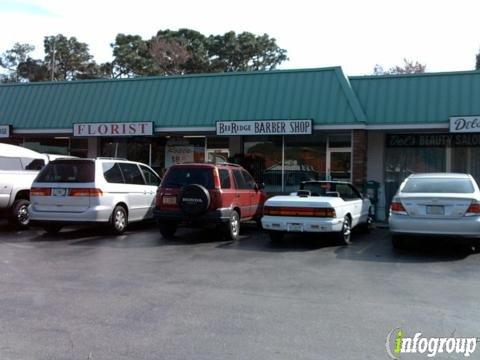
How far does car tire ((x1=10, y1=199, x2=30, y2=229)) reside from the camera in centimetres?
1395

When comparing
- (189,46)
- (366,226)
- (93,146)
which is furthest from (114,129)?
(189,46)

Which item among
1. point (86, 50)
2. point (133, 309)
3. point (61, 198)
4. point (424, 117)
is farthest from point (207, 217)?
point (86, 50)

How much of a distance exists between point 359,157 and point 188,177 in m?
6.41

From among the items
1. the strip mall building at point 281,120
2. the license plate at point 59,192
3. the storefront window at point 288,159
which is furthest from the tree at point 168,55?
the license plate at point 59,192

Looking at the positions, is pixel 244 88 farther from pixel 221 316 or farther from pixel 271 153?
pixel 221 316

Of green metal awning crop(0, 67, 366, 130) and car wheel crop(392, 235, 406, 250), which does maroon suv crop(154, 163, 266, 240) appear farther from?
green metal awning crop(0, 67, 366, 130)

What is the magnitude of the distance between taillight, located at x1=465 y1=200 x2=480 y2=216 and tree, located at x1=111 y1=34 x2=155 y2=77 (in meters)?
53.5

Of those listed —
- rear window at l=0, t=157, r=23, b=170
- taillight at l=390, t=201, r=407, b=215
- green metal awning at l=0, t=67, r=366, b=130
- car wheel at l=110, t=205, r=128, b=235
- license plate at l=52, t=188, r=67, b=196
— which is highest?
green metal awning at l=0, t=67, r=366, b=130

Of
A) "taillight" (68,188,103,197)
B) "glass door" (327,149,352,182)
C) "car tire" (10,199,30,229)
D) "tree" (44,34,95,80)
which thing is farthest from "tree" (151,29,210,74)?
"taillight" (68,188,103,197)

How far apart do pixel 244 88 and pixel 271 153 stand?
7.87 ft

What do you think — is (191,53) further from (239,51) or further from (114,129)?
(114,129)

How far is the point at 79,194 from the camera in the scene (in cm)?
1248

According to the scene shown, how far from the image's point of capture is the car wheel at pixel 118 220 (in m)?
13.0

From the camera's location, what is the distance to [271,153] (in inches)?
746
